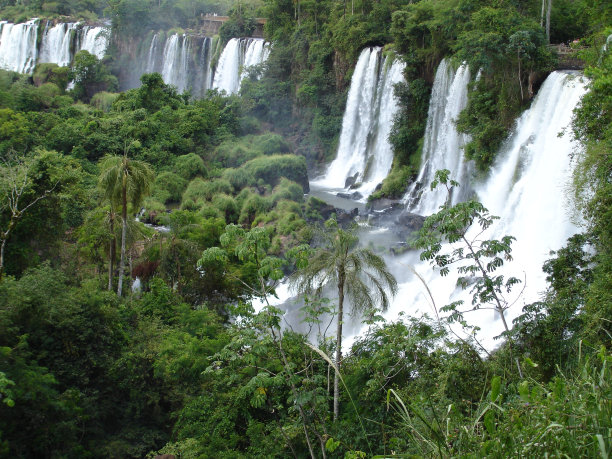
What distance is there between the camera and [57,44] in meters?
50.9

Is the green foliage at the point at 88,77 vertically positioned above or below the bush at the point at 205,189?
above

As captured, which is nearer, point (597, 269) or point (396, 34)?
point (597, 269)

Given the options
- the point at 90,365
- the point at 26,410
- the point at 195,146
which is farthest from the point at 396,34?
the point at 26,410

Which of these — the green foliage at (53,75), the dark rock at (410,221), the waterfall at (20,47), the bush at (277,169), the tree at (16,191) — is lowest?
the dark rock at (410,221)

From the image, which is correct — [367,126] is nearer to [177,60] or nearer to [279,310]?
[177,60]

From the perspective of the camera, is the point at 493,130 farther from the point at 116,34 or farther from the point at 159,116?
the point at 116,34

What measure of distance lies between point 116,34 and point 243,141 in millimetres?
26734

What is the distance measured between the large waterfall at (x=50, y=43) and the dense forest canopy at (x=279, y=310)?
2325 centimetres

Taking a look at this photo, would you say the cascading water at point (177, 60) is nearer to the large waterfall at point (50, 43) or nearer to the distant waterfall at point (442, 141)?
the large waterfall at point (50, 43)

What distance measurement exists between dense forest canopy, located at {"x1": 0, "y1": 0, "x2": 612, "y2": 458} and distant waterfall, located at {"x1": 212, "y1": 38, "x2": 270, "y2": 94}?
1190 cm

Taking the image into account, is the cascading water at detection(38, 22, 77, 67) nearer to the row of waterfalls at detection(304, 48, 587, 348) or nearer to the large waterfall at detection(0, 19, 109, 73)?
the large waterfall at detection(0, 19, 109, 73)

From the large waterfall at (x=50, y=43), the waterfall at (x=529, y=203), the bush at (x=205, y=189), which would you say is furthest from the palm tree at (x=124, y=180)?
the large waterfall at (x=50, y=43)

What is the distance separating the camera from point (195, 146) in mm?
32406

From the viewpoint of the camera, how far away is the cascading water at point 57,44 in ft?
167
